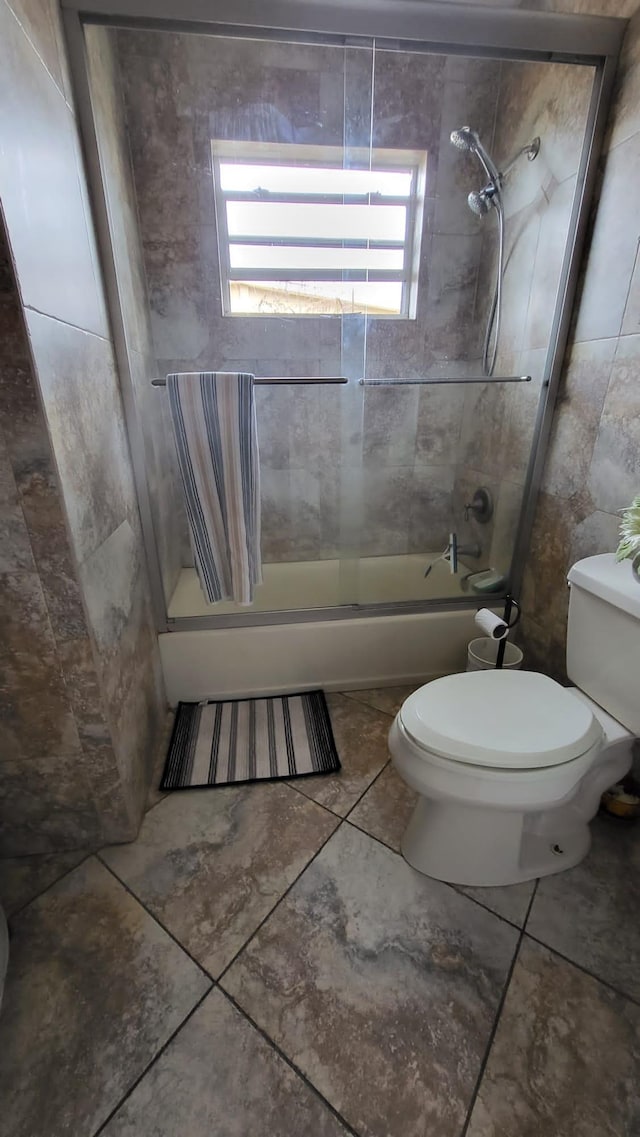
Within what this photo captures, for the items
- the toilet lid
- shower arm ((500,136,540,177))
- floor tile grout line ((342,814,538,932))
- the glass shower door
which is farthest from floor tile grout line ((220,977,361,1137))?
shower arm ((500,136,540,177))

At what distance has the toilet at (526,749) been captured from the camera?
36.2 inches

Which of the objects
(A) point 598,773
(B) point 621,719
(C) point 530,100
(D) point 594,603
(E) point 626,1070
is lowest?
(E) point 626,1070

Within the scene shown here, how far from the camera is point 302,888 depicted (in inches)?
42.3

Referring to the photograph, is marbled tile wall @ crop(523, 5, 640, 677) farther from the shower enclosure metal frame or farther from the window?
the window

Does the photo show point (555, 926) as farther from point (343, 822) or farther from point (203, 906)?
point (203, 906)

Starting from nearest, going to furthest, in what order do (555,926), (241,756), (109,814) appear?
1. (555,926)
2. (109,814)
3. (241,756)

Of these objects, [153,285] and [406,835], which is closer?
[406,835]

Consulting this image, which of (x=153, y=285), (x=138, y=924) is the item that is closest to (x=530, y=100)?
(x=153, y=285)

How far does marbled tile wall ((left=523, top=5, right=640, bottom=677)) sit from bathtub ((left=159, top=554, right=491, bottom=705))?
39cm

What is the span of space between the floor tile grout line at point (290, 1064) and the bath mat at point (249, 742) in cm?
54

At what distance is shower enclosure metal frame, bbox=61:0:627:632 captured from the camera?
105 centimetres

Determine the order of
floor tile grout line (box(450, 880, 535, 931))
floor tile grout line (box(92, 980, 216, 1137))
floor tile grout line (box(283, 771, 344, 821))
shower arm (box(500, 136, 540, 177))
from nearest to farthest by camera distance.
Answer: floor tile grout line (box(92, 980, 216, 1137))
floor tile grout line (box(450, 880, 535, 931))
floor tile grout line (box(283, 771, 344, 821))
shower arm (box(500, 136, 540, 177))

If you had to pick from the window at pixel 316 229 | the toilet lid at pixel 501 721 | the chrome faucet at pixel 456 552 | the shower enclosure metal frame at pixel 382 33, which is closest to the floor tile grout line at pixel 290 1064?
the toilet lid at pixel 501 721

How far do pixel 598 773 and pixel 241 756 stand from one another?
1000 millimetres
